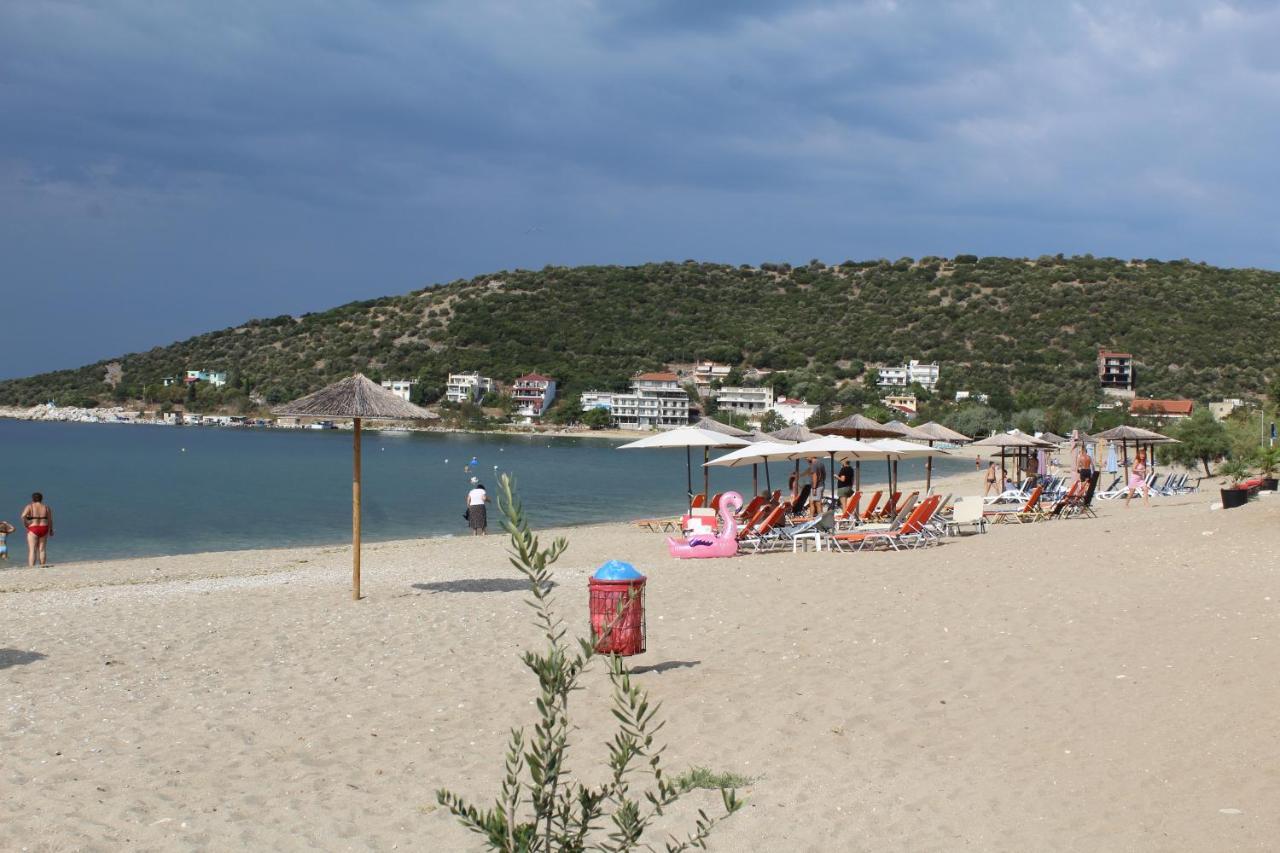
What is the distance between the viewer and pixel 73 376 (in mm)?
154125

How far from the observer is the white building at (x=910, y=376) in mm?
85250

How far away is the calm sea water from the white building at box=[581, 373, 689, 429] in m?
18.5

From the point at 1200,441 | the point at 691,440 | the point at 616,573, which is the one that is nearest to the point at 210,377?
the point at 1200,441

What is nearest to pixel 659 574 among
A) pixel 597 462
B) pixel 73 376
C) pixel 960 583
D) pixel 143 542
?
pixel 960 583

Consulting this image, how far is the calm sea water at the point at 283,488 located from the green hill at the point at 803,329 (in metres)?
24.3

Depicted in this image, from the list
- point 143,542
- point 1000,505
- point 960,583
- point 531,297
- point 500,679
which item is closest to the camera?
point 500,679

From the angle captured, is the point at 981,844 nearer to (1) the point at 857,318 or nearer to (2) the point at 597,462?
(2) the point at 597,462

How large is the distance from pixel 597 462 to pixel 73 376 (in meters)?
121

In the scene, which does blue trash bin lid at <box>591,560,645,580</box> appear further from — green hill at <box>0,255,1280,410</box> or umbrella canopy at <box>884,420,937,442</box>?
green hill at <box>0,255,1280,410</box>

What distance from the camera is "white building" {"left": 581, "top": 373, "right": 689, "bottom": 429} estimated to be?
3917 inches

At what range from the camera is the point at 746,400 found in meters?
96.8

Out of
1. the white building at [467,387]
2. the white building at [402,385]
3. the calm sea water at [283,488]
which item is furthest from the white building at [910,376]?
the white building at [402,385]

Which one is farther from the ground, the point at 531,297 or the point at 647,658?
the point at 531,297

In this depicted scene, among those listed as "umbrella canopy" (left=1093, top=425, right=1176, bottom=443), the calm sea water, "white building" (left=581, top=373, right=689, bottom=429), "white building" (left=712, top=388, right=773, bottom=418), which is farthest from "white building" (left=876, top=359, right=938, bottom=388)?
"umbrella canopy" (left=1093, top=425, right=1176, bottom=443)
